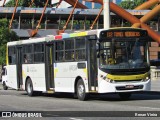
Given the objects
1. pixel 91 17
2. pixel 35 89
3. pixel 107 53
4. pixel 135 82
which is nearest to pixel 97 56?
pixel 107 53

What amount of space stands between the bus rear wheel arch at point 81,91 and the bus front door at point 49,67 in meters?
2.91

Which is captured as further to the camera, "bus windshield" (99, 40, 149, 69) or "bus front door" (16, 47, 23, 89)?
"bus front door" (16, 47, 23, 89)

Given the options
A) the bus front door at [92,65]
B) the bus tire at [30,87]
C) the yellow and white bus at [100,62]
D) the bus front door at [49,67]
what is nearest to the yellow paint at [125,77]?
the yellow and white bus at [100,62]

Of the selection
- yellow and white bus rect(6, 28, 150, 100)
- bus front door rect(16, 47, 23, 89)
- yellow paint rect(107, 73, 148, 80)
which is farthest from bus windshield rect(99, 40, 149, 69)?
bus front door rect(16, 47, 23, 89)

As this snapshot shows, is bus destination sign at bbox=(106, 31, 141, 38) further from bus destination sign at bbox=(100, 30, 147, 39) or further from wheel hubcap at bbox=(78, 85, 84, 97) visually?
wheel hubcap at bbox=(78, 85, 84, 97)

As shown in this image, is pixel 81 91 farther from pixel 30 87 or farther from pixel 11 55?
pixel 11 55

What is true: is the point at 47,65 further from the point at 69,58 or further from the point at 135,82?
the point at 135,82

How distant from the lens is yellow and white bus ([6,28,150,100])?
21.2m

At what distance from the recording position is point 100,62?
838 inches

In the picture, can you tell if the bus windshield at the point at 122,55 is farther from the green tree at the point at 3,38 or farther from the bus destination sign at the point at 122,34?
the green tree at the point at 3,38

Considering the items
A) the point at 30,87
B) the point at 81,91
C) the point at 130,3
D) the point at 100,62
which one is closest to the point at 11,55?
the point at 30,87

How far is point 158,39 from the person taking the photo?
75.4 m

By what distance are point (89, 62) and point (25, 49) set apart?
7391mm

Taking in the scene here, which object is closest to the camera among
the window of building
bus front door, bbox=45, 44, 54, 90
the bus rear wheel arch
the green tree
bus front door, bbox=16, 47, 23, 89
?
the bus rear wheel arch
